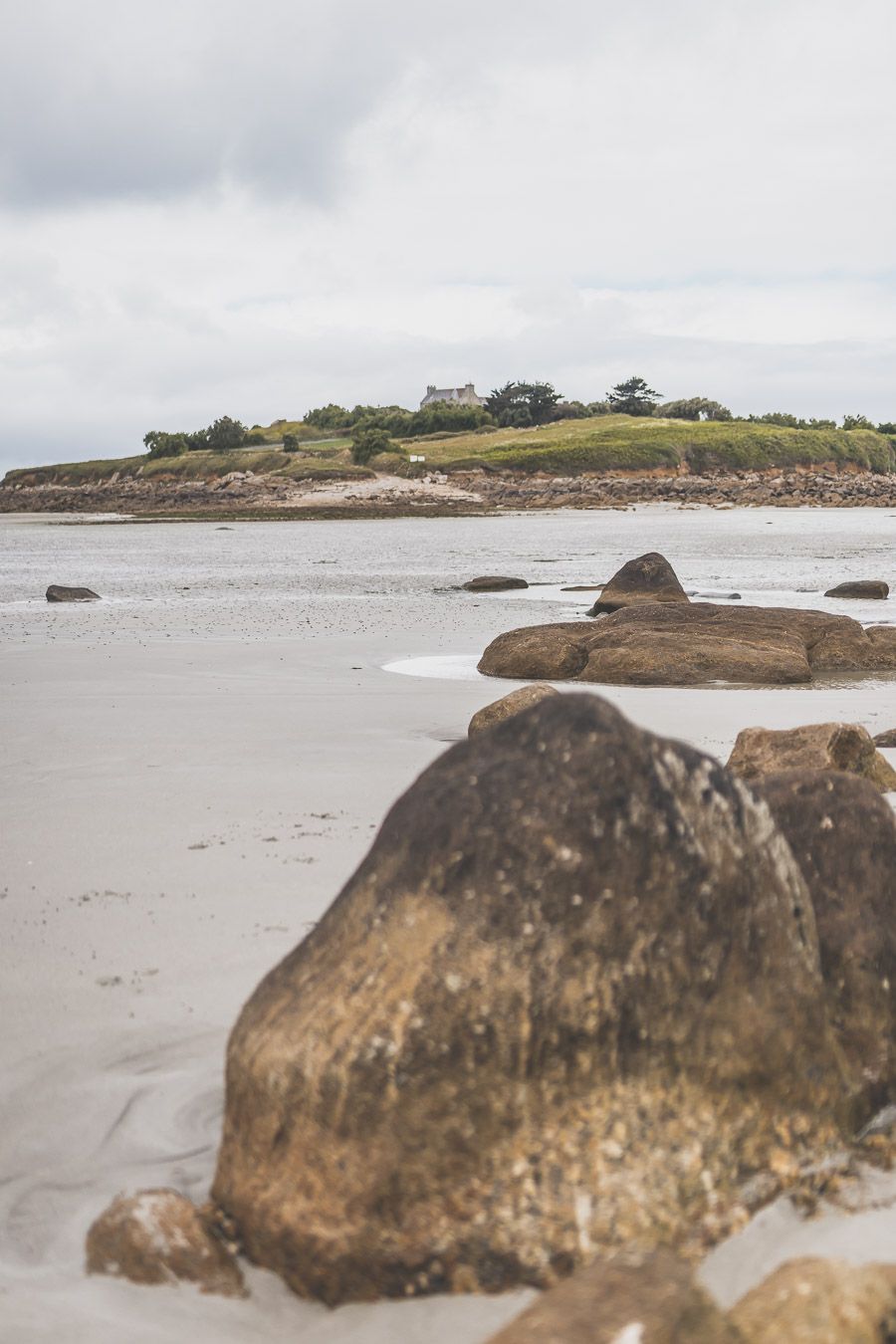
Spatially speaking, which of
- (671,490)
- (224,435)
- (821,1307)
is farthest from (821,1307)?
(224,435)

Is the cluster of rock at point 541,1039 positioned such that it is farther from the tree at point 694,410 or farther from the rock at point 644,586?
the tree at point 694,410

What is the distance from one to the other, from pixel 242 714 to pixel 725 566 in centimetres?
1603

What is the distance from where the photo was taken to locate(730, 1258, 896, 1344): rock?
6.12 ft

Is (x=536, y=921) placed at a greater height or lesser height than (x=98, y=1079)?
greater

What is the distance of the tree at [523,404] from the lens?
95.4 m

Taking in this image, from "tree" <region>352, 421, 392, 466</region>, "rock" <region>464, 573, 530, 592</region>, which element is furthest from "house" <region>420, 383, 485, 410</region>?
"rock" <region>464, 573, 530, 592</region>

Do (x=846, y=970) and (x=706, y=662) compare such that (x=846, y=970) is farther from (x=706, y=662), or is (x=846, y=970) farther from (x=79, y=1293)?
(x=706, y=662)

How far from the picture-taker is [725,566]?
880 inches

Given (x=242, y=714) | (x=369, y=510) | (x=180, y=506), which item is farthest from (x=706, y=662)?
(x=180, y=506)

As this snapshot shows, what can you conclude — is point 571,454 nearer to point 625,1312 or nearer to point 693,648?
point 693,648

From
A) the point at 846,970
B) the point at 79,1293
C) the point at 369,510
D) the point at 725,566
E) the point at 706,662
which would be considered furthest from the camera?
the point at 369,510

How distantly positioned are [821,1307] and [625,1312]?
0.96 feet

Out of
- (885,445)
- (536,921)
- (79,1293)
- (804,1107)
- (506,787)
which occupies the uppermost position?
(885,445)

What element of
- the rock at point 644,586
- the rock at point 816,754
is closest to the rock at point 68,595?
the rock at point 644,586
